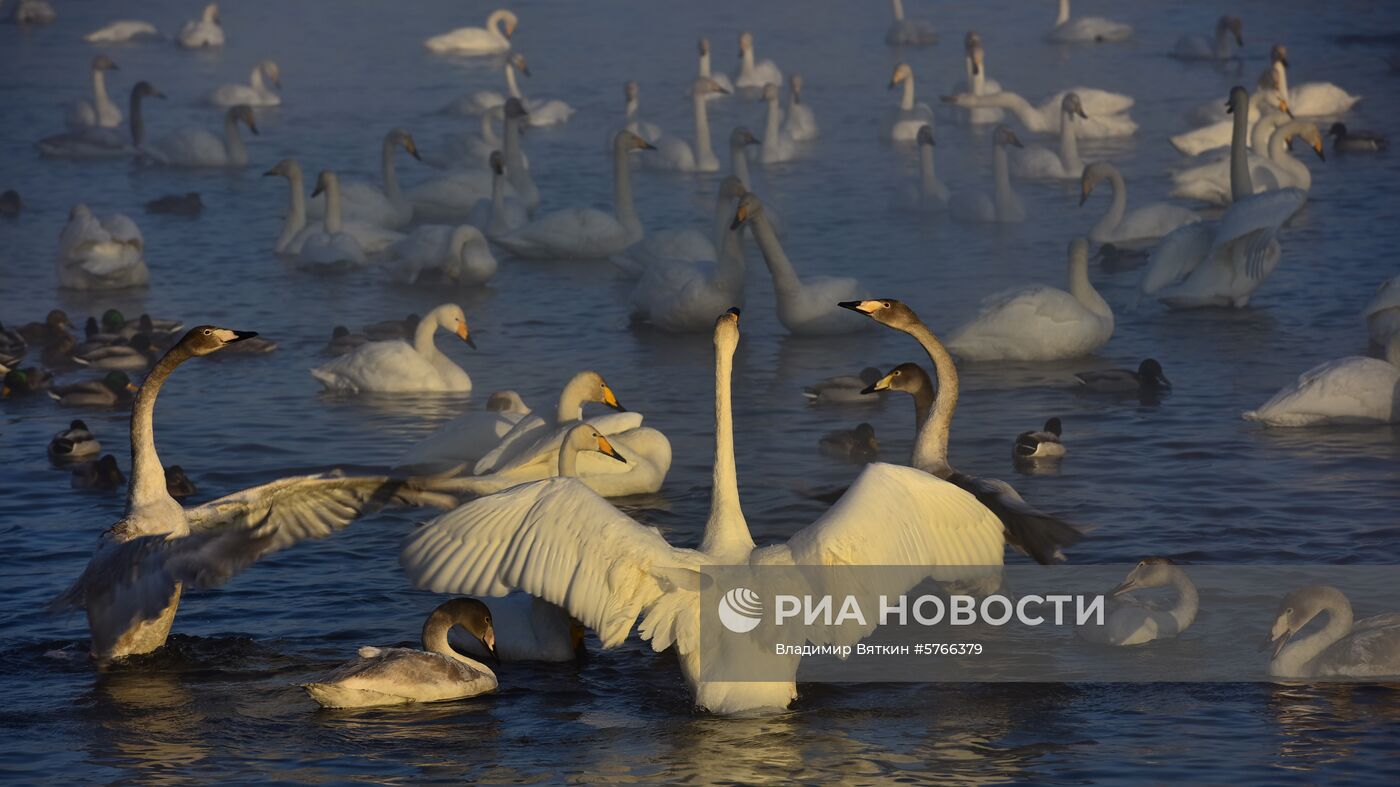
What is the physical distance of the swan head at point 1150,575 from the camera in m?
9.82

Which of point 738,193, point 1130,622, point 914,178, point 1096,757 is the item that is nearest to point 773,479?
point 1130,622

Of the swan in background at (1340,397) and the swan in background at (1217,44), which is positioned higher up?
the swan in background at (1217,44)

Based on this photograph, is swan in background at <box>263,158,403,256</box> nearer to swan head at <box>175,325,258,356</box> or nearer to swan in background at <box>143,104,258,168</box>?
swan in background at <box>143,104,258,168</box>

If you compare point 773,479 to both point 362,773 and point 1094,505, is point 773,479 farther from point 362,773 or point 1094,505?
point 362,773

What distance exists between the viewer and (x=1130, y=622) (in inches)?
382

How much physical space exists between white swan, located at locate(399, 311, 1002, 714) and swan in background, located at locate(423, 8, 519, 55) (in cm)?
3187

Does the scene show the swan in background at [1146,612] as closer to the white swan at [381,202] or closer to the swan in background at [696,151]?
the white swan at [381,202]

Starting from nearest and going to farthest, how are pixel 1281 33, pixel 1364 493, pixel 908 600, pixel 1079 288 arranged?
pixel 908 600, pixel 1364 493, pixel 1079 288, pixel 1281 33

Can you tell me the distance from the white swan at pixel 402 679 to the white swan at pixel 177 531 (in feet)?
2.28

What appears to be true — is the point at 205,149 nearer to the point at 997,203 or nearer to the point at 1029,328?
the point at 997,203

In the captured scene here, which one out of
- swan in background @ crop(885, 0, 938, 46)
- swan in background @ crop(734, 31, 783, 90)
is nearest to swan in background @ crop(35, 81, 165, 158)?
swan in background @ crop(734, 31, 783, 90)

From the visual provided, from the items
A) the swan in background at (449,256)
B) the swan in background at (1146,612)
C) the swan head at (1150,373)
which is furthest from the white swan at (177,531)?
the swan in background at (449,256)

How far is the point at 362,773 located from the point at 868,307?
352cm

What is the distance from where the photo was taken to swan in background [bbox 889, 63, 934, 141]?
2877 cm
